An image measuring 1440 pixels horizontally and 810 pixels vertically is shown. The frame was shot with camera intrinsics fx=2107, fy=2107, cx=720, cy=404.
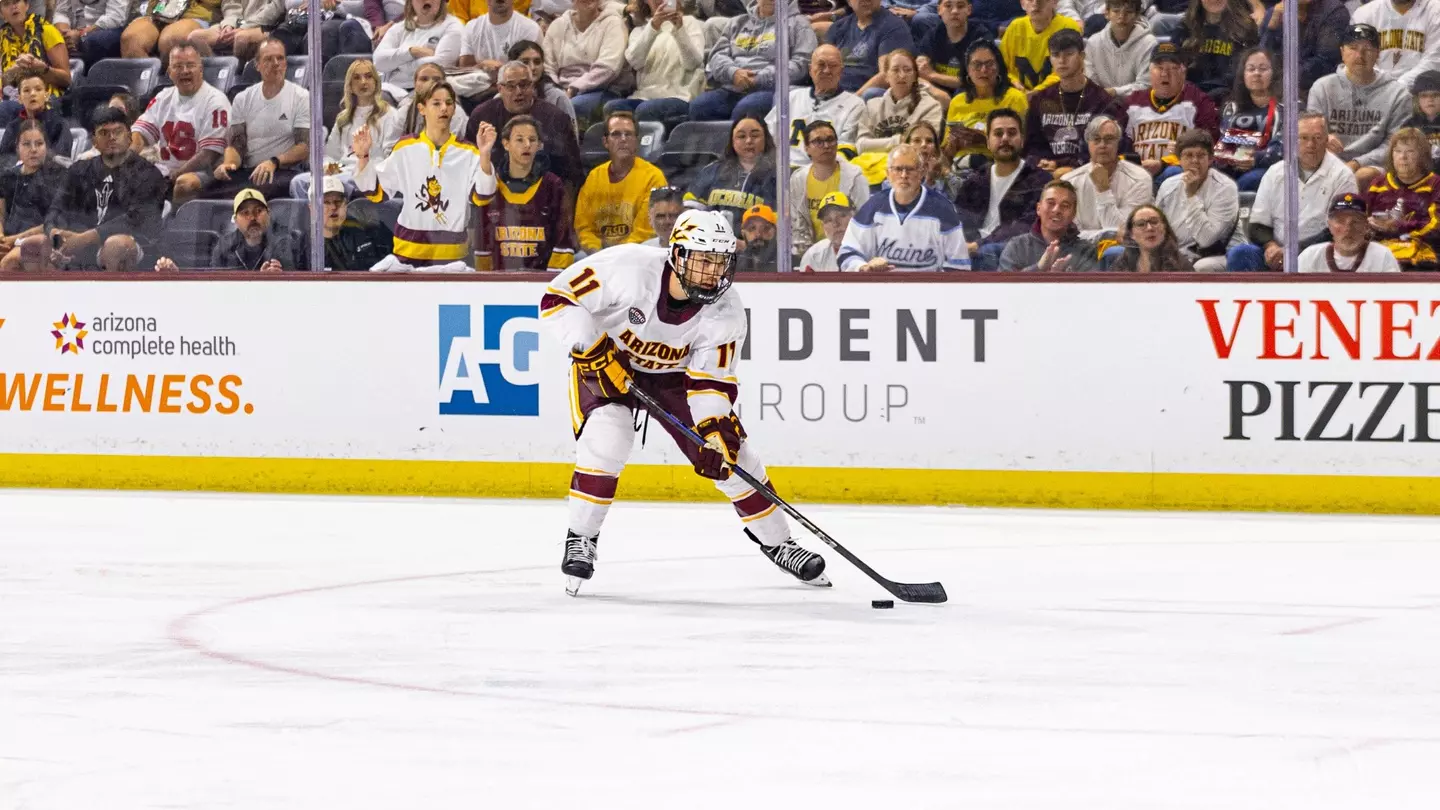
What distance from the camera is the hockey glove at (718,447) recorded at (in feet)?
20.7

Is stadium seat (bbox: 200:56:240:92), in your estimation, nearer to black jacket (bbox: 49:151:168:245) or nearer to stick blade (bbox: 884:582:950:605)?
black jacket (bbox: 49:151:168:245)

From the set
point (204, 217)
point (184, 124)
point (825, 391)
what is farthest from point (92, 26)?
point (825, 391)

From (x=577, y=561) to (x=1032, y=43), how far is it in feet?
11.8

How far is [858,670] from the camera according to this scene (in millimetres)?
4953

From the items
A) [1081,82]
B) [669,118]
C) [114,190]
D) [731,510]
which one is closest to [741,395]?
[731,510]

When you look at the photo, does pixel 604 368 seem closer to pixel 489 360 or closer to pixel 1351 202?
pixel 489 360

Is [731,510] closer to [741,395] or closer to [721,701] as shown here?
[741,395]

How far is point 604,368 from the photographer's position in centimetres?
642

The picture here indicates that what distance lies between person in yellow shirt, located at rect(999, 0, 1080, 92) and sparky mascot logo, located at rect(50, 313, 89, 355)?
4508 mm

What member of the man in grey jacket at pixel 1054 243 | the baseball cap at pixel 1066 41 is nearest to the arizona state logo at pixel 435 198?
the man in grey jacket at pixel 1054 243

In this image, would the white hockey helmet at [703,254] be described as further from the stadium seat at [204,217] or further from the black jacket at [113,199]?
the black jacket at [113,199]

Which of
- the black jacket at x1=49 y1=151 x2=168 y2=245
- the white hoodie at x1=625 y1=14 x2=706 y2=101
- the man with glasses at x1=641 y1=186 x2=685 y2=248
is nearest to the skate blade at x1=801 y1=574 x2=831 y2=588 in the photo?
the man with glasses at x1=641 y1=186 x2=685 y2=248

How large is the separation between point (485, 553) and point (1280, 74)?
12.2 feet

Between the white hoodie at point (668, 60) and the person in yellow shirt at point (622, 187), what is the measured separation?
0.18 m
